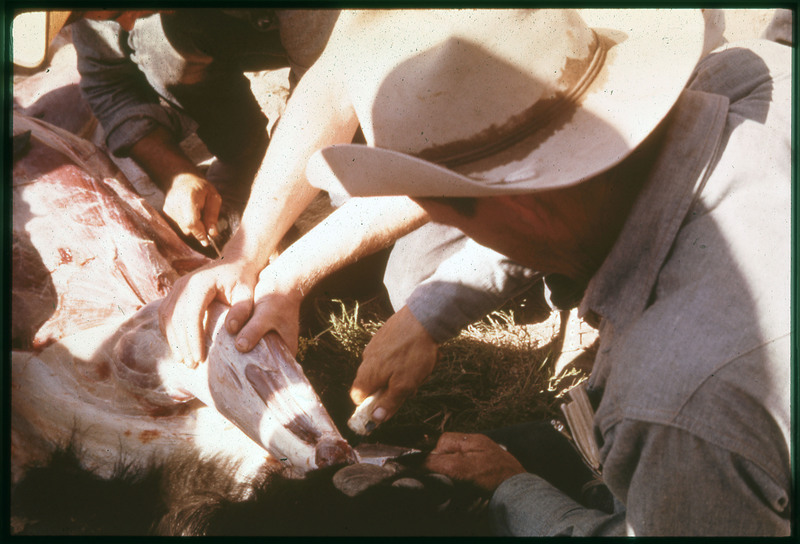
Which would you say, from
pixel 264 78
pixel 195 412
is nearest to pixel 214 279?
pixel 195 412

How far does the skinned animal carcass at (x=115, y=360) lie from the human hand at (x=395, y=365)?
0.26 meters

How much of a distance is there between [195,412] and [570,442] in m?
1.41

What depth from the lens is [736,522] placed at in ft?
3.54

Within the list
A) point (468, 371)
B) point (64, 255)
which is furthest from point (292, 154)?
point (468, 371)

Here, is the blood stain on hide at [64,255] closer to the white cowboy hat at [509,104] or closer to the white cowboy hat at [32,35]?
the white cowboy hat at [32,35]

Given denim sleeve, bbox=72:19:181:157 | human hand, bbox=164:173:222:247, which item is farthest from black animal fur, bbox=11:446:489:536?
denim sleeve, bbox=72:19:181:157

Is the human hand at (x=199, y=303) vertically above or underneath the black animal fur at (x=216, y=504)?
above

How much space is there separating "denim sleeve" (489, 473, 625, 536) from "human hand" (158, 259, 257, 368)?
994mm

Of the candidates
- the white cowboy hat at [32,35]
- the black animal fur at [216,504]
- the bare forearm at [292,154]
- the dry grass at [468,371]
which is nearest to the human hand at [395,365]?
the black animal fur at [216,504]

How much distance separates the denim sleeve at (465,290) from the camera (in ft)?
6.50

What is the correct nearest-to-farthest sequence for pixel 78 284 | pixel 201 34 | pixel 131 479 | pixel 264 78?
pixel 131 479
pixel 78 284
pixel 201 34
pixel 264 78

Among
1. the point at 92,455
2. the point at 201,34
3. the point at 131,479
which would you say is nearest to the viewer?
the point at 131,479

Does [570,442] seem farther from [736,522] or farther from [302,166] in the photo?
[302,166]

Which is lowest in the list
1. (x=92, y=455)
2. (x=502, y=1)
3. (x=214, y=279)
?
(x=92, y=455)
